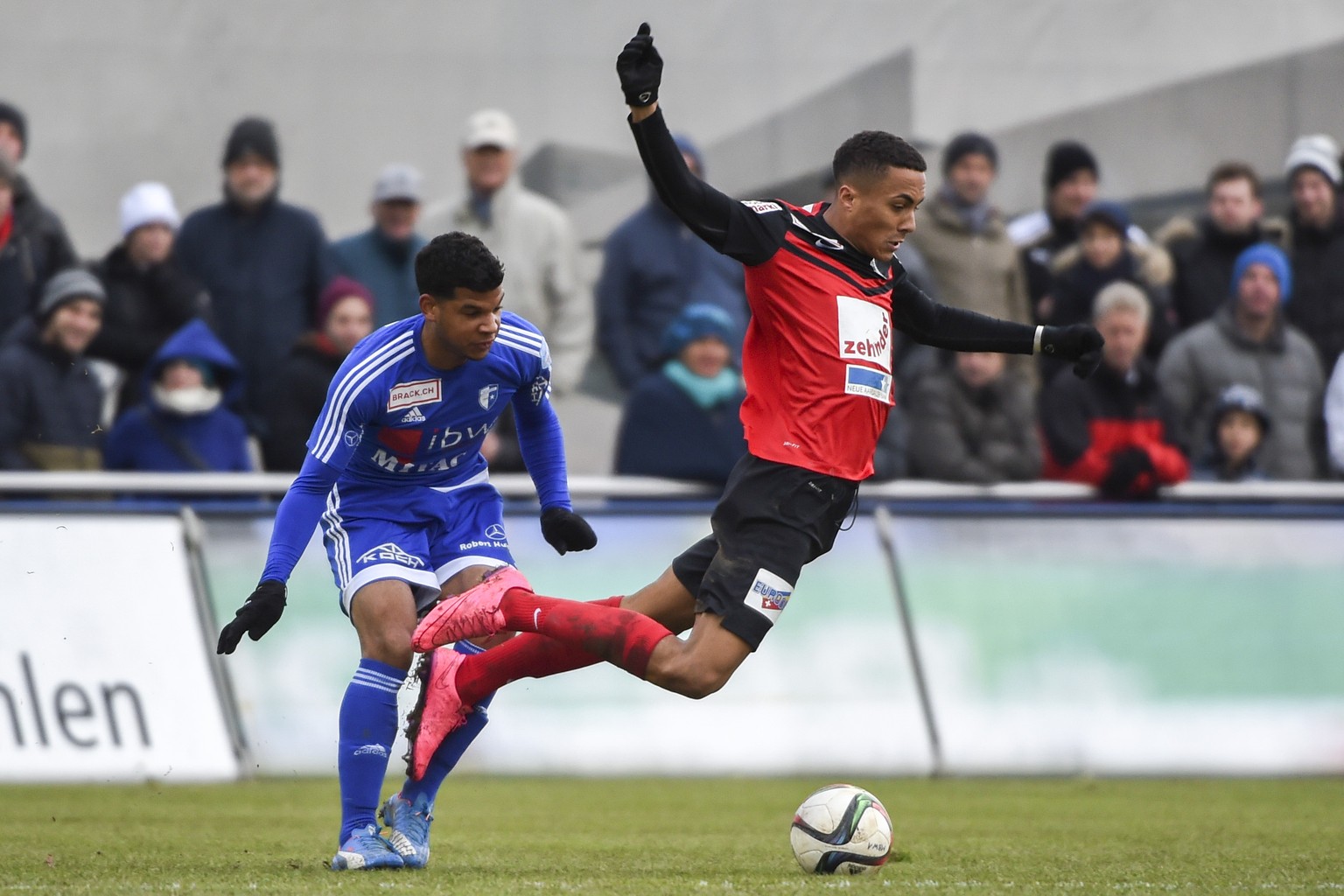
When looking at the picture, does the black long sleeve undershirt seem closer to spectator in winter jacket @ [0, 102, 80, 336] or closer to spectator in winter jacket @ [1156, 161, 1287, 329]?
spectator in winter jacket @ [0, 102, 80, 336]

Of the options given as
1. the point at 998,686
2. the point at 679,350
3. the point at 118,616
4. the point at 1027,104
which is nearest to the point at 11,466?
the point at 118,616

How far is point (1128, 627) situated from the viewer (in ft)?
38.0

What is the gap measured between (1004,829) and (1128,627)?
132 inches

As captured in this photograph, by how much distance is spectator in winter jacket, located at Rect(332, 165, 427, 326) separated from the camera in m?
12.1

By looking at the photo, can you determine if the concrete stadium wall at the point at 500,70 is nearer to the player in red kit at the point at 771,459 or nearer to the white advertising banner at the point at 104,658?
the white advertising banner at the point at 104,658

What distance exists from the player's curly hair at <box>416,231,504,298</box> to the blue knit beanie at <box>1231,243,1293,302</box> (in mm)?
7303

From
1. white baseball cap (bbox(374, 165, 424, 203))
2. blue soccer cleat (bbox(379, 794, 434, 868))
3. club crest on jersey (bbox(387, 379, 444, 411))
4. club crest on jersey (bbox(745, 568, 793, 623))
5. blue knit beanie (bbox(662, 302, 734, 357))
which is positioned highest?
white baseball cap (bbox(374, 165, 424, 203))

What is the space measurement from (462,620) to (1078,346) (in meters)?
2.46

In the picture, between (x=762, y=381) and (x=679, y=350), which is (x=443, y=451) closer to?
(x=762, y=381)

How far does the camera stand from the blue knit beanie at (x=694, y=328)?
39.1 feet

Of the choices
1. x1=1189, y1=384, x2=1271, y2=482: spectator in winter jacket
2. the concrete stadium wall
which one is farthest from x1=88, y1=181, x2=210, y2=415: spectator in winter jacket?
x1=1189, y1=384, x2=1271, y2=482: spectator in winter jacket

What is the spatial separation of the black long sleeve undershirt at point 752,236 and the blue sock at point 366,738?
1878 mm

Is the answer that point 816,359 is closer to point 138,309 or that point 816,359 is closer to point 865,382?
point 865,382

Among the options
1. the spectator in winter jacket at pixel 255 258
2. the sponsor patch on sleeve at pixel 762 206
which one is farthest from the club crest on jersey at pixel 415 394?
the spectator in winter jacket at pixel 255 258
